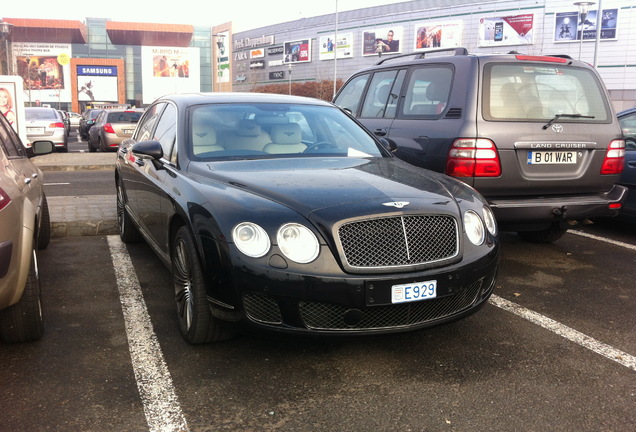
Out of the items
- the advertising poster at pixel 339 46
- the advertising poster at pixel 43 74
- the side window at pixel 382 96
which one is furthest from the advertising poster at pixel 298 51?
the side window at pixel 382 96

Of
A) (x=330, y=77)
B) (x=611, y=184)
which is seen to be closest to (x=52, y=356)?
(x=611, y=184)

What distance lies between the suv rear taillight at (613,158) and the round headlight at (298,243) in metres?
3.48

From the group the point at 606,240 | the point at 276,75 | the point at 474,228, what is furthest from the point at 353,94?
the point at 276,75

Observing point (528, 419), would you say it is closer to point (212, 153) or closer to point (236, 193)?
point (236, 193)

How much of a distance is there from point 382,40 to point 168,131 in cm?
6838

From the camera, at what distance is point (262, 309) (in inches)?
127

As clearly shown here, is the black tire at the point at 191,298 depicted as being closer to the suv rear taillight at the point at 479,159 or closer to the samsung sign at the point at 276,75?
the suv rear taillight at the point at 479,159

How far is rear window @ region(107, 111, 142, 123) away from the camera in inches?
733

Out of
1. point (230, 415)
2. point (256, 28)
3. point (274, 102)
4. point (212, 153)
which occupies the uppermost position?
point (256, 28)

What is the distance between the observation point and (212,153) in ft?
14.2

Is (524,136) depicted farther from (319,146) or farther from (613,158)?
(319,146)

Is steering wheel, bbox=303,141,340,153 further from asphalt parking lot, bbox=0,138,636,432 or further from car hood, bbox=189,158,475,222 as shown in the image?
asphalt parking lot, bbox=0,138,636,432

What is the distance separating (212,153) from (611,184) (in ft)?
11.9

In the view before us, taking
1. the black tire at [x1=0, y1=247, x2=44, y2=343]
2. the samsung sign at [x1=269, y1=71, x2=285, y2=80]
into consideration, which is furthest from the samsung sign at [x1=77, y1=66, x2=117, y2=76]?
the black tire at [x1=0, y1=247, x2=44, y2=343]
